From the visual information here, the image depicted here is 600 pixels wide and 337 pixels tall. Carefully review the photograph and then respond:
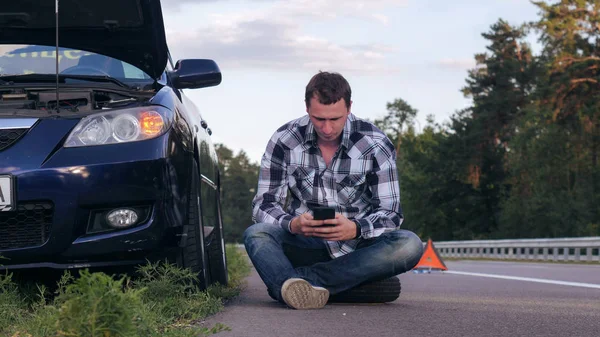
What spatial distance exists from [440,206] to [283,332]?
7457 centimetres

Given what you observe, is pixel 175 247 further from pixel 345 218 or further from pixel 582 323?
pixel 582 323

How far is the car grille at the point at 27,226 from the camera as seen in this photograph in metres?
5.27

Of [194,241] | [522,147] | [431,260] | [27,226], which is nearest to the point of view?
[27,226]

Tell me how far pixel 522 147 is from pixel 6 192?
217 feet

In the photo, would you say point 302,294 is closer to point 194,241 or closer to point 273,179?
point 194,241

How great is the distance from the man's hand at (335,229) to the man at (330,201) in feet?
0.28

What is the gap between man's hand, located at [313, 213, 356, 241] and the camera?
597cm

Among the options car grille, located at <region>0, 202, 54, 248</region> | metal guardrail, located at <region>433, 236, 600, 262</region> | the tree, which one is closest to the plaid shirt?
car grille, located at <region>0, 202, 54, 248</region>

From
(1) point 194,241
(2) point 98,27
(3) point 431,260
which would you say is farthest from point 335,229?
(3) point 431,260

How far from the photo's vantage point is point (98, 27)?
6090 mm

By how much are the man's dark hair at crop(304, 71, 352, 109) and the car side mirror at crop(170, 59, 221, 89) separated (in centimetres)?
67

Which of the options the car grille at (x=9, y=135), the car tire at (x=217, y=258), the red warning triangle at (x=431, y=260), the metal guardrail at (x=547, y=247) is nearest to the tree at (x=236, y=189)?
the metal guardrail at (x=547, y=247)

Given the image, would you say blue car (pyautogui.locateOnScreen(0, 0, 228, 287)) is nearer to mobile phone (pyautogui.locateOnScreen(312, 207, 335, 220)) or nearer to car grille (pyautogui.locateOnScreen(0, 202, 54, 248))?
car grille (pyautogui.locateOnScreen(0, 202, 54, 248))

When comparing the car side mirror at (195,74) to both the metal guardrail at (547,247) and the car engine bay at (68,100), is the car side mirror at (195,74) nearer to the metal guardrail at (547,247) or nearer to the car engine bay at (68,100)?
the car engine bay at (68,100)
